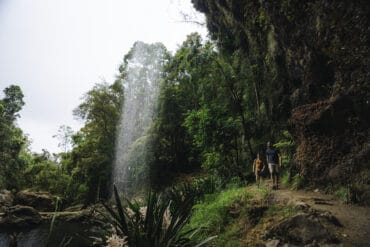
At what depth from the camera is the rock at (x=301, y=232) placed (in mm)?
4461

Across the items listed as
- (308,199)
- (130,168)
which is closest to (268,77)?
(308,199)

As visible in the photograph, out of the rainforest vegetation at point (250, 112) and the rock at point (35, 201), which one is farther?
the rock at point (35, 201)

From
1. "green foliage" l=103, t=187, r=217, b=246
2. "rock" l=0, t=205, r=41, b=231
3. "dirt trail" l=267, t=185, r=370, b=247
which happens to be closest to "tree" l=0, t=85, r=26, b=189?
"rock" l=0, t=205, r=41, b=231

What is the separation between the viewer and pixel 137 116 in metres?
26.8

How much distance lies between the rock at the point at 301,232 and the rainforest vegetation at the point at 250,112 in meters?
1.03

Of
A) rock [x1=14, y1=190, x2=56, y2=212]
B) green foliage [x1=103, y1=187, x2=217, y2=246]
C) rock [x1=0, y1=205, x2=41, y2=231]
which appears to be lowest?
rock [x1=0, y1=205, x2=41, y2=231]

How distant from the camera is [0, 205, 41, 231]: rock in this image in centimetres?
1902

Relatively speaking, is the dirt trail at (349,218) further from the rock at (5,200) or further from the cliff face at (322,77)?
the rock at (5,200)

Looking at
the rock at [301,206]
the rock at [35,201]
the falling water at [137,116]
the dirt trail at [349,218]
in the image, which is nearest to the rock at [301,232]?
the dirt trail at [349,218]

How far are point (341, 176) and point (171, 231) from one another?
6.89 meters

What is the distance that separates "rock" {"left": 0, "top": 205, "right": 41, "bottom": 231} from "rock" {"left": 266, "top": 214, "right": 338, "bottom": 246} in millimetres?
18660

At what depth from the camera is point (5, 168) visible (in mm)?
26641

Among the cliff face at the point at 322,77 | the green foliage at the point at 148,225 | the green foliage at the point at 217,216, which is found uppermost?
the cliff face at the point at 322,77

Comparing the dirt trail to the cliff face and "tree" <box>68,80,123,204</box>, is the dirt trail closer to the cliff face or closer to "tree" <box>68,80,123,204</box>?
the cliff face
